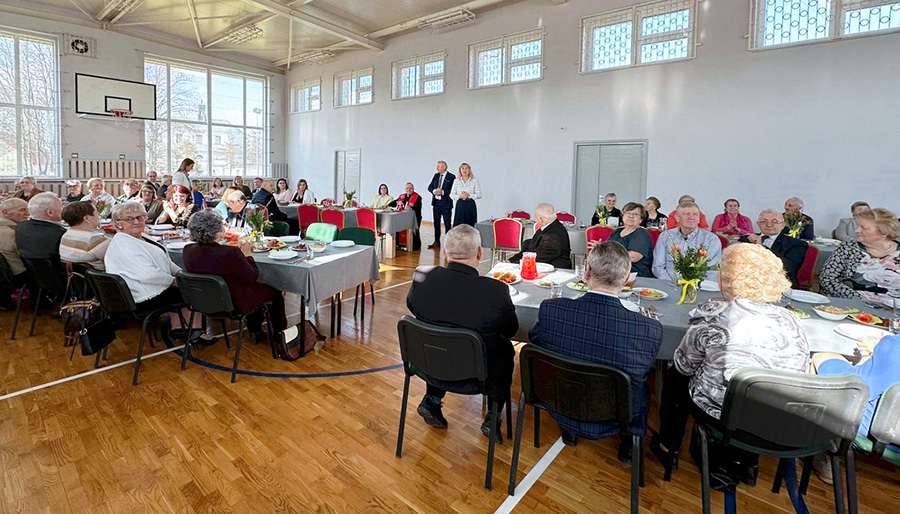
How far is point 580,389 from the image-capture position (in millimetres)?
1924

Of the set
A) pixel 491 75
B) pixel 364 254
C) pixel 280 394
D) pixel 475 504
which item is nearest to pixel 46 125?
pixel 491 75

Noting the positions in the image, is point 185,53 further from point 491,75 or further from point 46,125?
point 491,75

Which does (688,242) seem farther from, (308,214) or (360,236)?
(308,214)

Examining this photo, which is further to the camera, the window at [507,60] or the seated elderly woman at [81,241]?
the window at [507,60]

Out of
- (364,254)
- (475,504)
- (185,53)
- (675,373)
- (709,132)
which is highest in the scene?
(185,53)

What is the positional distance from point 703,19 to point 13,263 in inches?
411

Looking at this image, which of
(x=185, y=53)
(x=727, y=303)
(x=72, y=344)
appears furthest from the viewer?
(x=185, y=53)

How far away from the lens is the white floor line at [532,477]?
7.21ft

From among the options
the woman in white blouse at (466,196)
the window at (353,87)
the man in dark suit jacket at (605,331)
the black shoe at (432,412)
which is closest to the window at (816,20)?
the woman in white blouse at (466,196)

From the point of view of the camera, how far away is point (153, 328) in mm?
4383

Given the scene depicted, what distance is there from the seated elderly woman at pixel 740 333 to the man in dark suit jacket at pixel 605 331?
0.62 feet

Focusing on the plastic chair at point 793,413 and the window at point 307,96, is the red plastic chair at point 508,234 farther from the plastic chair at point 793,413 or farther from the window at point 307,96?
the window at point 307,96

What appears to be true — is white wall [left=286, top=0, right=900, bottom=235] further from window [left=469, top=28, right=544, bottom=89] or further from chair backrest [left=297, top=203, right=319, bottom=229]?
chair backrest [left=297, top=203, right=319, bottom=229]

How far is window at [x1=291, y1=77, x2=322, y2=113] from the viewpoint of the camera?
16.3 metres
